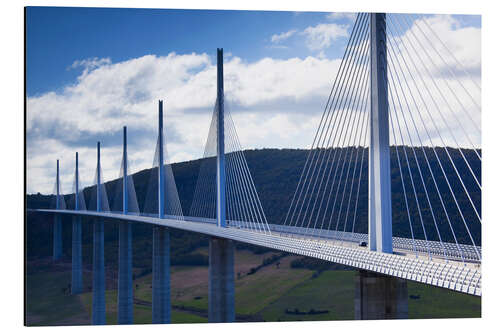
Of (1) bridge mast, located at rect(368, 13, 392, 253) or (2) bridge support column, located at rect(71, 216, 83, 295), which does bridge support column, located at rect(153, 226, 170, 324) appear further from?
(1) bridge mast, located at rect(368, 13, 392, 253)

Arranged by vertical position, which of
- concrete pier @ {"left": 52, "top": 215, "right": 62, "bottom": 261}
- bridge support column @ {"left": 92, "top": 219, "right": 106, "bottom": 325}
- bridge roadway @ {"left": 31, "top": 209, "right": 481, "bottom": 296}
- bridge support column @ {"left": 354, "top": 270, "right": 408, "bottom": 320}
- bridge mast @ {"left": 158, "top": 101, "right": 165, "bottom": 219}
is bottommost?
bridge support column @ {"left": 92, "top": 219, "right": 106, "bottom": 325}

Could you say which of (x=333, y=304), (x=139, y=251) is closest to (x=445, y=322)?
(x=333, y=304)

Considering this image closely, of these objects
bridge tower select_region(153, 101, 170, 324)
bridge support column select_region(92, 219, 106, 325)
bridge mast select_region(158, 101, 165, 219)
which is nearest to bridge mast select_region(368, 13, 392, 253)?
bridge tower select_region(153, 101, 170, 324)

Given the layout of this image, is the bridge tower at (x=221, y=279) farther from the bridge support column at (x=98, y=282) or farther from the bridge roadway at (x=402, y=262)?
the bridge support column at (x=98, y=282)

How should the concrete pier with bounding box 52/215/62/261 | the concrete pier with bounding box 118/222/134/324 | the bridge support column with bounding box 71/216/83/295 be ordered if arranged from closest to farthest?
1. the concrete pier with bounding box 118/222/134/324
2. the concrete pier with bounding box 52/215/62/261
3. the bridge support column with bounding box 71/216/83/295

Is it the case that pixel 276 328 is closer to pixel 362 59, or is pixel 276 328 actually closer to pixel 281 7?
pixel 362 59

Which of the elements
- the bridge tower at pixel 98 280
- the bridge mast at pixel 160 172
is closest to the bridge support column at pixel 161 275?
the bridge mast at pixel 160 172
